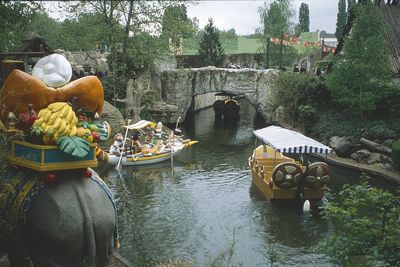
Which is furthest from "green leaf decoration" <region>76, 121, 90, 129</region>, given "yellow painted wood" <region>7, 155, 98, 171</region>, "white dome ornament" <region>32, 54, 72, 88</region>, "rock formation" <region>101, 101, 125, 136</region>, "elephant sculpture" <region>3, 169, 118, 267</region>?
"rock formation" <region>101, 101, 125, 136</region>

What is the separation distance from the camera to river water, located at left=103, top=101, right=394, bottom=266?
44.3 feet

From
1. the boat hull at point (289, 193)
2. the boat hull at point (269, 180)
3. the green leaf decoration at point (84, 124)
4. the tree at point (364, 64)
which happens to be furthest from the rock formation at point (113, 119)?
the green leaf decoration at point (84, 124)

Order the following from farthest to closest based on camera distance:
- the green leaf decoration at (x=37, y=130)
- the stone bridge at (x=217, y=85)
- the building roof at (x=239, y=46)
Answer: the building roof at (x=239, y=46), the stone bridge at (x=217, y=85), the green leaf decoration at (x=37, y=130)

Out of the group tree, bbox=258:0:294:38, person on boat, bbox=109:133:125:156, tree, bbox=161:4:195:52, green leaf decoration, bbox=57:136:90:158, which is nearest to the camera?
green leaf decoration, bbox=57:136:90:158

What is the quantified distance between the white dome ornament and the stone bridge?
28.0 metres

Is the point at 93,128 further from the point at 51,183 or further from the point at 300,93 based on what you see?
the point at 300,93

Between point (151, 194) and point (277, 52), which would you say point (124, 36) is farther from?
point (277, 52)

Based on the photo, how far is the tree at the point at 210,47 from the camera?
164 feet

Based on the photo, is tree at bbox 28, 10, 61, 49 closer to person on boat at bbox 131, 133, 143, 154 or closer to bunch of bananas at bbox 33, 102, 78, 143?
person on boat at bbox 131, 133, 143, 154

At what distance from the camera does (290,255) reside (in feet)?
45.1

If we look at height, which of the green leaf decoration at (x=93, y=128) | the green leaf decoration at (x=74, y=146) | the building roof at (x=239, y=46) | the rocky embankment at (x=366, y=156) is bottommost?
the rocky embankment at (x=366, y=156)

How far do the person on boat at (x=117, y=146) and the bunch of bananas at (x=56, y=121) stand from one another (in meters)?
15.5

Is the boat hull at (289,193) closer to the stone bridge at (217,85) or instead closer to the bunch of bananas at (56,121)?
the bunch of bananas at (56,121)

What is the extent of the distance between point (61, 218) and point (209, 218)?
387 inches
